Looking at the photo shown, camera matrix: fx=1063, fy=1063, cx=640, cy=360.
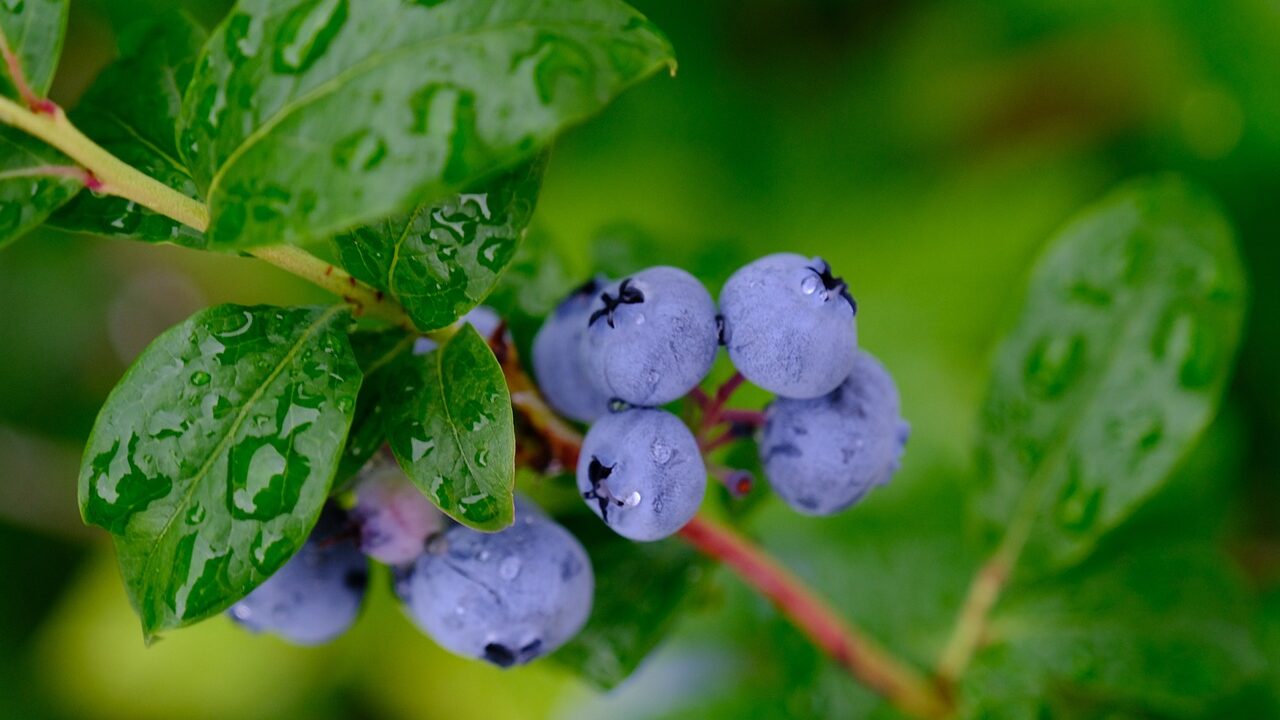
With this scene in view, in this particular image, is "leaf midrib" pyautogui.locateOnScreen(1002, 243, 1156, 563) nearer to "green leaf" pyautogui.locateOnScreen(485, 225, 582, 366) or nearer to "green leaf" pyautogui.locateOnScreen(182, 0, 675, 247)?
"green leaf" pyautogui.locateOnScreen(485, 225, 582, 366)

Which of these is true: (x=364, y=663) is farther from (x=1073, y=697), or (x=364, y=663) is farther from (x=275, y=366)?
(x=275, y=366)

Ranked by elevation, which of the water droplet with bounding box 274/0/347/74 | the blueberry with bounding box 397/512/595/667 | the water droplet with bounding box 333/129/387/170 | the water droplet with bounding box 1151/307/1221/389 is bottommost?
the water droplet with bounding box 1151/307/1221/389

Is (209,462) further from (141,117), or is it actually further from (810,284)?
(810,284)

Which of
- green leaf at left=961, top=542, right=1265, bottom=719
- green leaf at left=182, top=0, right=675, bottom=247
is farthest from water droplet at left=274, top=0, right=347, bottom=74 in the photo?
green leaf at left=961, top=542, right=1265, bottom=719

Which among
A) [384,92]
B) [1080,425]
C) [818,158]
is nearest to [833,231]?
[818,158]

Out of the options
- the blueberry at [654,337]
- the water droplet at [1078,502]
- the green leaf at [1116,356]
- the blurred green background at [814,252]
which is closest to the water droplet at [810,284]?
the blueberry at [654,337]
